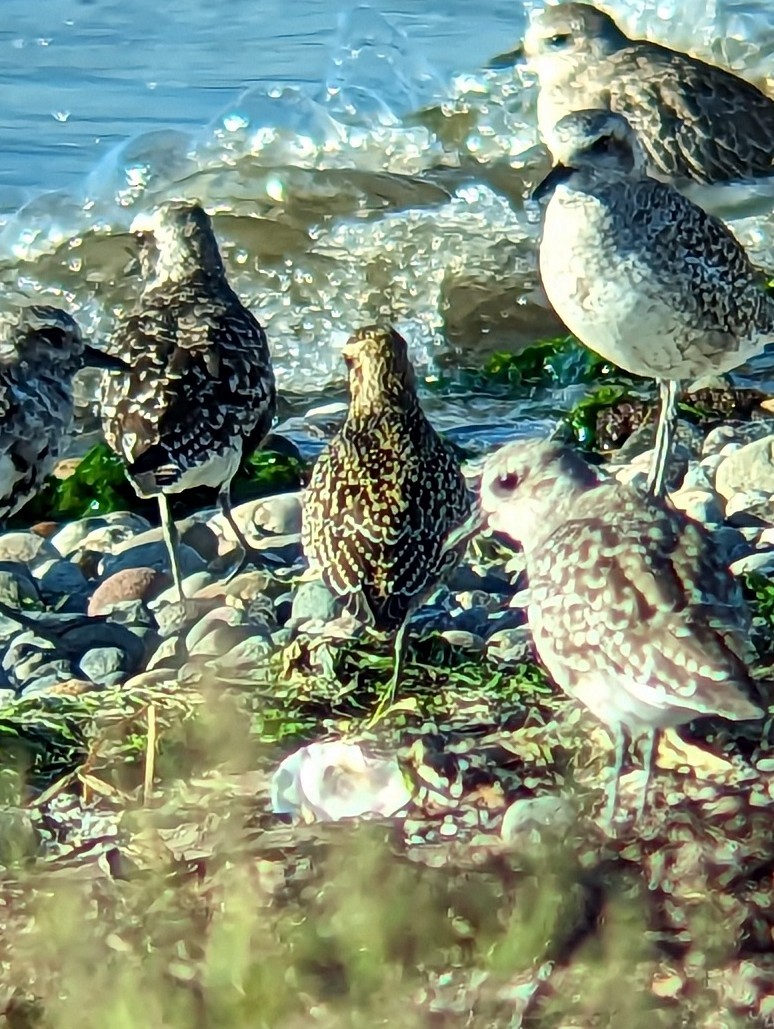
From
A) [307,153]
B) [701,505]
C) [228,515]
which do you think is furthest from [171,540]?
[307,153]

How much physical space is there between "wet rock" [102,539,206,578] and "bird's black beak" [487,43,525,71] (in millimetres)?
7688

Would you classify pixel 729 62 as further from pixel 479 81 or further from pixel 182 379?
pixel 182 379

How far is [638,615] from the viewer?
4.23 metres

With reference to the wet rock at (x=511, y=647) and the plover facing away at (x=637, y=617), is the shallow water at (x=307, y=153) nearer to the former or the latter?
the wet rock at (x=511, y=647)

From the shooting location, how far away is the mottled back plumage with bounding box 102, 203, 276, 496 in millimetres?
5844

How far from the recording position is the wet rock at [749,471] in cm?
643

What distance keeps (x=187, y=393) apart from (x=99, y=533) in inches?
40.4

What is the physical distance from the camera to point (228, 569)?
6.29 metres

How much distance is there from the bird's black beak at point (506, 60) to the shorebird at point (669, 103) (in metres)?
3.09

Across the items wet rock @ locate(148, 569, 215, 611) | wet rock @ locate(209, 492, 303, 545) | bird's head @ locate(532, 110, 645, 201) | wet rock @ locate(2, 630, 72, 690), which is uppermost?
bird's head @ locate(532, 110, 645, 201)

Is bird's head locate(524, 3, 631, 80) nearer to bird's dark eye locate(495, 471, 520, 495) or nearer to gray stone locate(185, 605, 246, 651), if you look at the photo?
gray stone locate(185, 605, 246, 651)

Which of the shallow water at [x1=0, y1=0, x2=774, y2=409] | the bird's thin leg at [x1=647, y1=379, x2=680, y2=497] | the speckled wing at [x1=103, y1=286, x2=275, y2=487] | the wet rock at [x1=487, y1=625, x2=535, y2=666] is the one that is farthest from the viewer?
the shallow water at [x1=0, y1=0, x2=774, y2=409]

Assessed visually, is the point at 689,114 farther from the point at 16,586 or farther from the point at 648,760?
the point at 648,760

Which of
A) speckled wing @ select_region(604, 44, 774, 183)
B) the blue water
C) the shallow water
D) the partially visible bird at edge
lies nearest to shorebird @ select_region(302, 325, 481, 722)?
the shallow water
